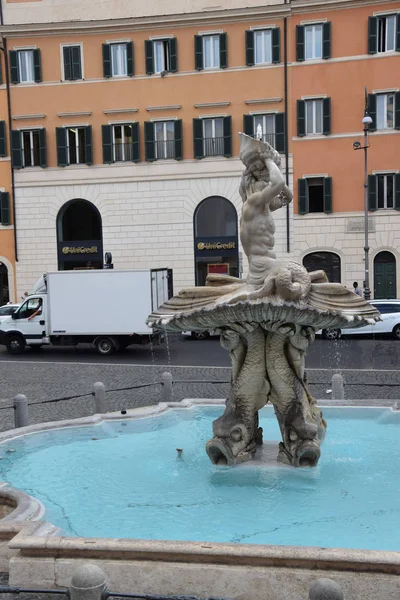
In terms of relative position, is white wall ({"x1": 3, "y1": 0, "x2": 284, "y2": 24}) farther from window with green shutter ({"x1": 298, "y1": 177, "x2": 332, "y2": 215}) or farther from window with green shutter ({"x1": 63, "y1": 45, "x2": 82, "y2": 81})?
window with green shutter ({"x1": 298, "y1": 177, "x2": 332, "y2": 215})

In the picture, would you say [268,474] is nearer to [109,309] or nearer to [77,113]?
[109,309]

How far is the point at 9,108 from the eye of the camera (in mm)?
30078

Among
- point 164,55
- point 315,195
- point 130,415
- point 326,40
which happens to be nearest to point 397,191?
point 315,195

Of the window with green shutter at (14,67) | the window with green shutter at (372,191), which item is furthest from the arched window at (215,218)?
the window with green shutter at (14,67)

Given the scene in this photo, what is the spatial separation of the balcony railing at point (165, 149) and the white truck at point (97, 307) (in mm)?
10667

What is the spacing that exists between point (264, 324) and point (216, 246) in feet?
74.3

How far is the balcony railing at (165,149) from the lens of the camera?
29266mm

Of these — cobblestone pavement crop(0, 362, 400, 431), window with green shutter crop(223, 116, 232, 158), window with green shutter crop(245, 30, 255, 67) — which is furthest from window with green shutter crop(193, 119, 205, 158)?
cobblestone pavement crop(0, 362, 400, 431)

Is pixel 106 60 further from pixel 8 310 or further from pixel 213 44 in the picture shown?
pixel 8 310

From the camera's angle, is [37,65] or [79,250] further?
[79,250]

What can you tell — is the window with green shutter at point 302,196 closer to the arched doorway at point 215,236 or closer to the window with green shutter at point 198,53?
the arched doorway at point 215,236

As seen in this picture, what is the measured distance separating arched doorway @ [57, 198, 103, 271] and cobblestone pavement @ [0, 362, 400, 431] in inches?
505

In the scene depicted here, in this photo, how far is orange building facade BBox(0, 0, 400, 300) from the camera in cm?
2770

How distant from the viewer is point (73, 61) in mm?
29516
